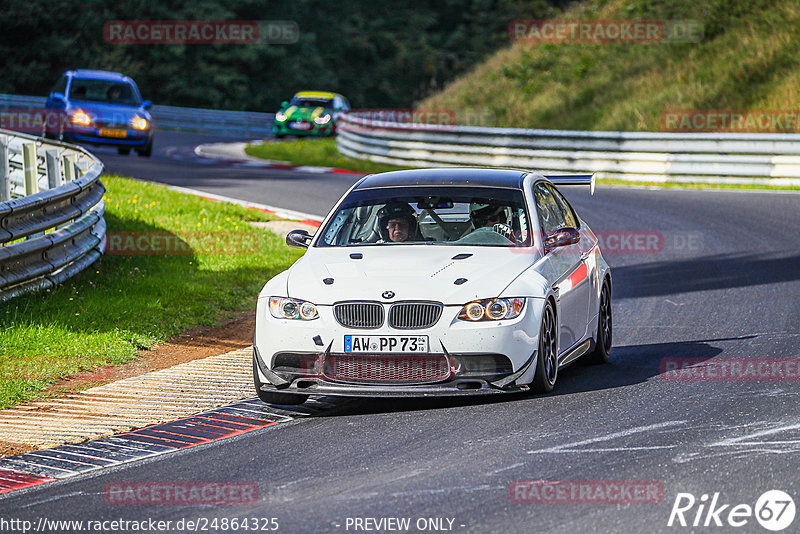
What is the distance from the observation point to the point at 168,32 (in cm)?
5881

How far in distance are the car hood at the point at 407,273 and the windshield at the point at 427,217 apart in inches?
9.3

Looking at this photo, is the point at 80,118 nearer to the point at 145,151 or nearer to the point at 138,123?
the point at 138,123

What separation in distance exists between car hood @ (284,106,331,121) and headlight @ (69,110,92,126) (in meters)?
15.2

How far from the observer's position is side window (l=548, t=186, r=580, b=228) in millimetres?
10039

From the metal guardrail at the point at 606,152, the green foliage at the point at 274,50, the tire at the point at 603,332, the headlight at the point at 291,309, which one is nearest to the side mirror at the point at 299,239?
the headlight at the point at 291,309

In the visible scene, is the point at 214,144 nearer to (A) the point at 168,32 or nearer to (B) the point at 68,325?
(A) the point at 168,32

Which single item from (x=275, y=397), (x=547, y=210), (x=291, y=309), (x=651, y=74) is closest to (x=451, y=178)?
(x=547, y=210)

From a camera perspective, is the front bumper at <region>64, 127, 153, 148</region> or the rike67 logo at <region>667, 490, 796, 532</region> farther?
the front bumper at <region>64, 127, 153, 148</region>

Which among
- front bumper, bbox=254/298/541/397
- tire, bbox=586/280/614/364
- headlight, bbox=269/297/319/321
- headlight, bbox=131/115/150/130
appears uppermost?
headlight, bbox=269/297/319/321

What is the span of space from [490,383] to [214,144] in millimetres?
33086

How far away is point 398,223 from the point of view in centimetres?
916

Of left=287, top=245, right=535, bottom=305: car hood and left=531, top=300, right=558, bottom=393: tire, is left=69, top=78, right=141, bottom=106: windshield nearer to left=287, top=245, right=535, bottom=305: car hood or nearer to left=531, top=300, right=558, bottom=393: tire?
left=287, top=245, right=535, bottom=305: car hood

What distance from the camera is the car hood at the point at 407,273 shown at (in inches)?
313

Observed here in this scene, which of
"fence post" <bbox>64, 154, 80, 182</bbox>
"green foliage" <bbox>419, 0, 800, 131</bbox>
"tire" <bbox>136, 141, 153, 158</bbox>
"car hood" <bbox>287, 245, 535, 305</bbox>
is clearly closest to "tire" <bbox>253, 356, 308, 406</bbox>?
"car hood" <bbox>287, 245, 535, 305</bbox>
